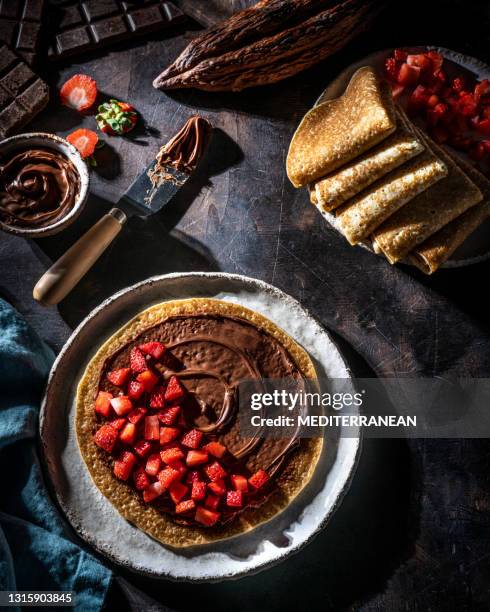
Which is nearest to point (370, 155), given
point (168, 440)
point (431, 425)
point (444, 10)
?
point (444, 10)

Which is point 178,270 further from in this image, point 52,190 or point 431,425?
point 431,425

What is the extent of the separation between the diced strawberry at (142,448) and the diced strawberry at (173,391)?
0.28 metres

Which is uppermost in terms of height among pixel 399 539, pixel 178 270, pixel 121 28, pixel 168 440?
pixel 121 28

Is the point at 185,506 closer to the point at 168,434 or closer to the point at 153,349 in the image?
the point at 168,434

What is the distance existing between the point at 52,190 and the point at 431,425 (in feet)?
9.15

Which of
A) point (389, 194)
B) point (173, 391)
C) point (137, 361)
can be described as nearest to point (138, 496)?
point (173, 391)

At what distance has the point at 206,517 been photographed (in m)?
3.77

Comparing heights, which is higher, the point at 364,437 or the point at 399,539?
the point at 364,437

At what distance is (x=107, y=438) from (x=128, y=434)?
0.40 feet

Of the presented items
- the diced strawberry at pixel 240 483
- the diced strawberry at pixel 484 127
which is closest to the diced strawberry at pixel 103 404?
the diced strawberry at pixel 240 483

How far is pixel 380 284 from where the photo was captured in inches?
170

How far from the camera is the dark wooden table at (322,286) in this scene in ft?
13.3

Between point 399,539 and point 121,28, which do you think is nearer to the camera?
point 399,539

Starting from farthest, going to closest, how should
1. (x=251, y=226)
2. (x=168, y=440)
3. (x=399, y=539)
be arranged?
(x=251, y=226) → (x=399, y=539) → (x=168, y=440)
